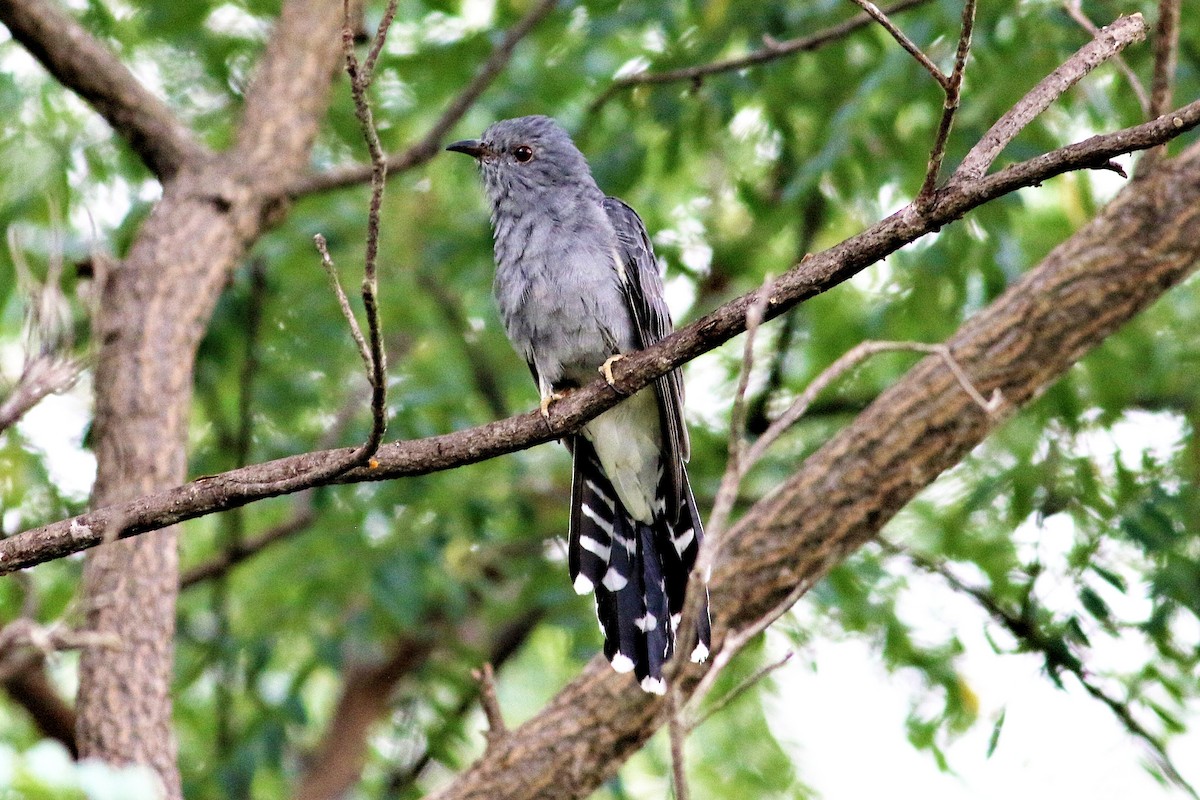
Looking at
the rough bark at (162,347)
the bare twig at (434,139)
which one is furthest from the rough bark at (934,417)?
the bare twig at (434,139)

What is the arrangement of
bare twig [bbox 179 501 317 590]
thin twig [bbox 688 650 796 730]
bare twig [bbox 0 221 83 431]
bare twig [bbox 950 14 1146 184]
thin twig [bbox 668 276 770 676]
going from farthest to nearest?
bare twig [bbox 179 501 317 590] → bare twig [bbox 0 221 83 431] → bare twig [bbox 950 14 1146 184] → thin twig [bbox 688 650 796 730] → thin twig [bbox 668 276 770 676]

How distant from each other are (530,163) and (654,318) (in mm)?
905

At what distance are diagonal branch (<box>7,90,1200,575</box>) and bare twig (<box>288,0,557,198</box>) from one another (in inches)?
89.4

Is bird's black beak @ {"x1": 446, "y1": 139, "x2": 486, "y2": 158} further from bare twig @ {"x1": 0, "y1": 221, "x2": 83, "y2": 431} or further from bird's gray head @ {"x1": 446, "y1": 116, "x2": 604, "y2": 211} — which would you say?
bare twig @ {"x1": 0, "y1": 221, "x2": 83, "y2": 431}

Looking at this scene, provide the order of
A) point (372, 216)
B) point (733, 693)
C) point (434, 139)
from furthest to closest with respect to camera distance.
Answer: point (434, 139), point (372, 216), point (733, 693)

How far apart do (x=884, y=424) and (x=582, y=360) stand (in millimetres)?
1139

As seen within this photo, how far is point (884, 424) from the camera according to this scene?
4.68m

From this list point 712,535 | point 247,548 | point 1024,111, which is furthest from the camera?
point 247,548

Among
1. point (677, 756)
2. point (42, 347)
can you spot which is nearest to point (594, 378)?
point (42, 347)

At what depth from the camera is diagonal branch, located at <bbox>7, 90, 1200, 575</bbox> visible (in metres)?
2.72

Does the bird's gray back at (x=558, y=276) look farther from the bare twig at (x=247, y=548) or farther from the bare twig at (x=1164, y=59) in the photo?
the bare twig at (x=1164, y=59)

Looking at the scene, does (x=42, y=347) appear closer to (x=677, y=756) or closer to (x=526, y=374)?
(x=677, y=756)

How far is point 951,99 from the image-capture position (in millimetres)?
2654

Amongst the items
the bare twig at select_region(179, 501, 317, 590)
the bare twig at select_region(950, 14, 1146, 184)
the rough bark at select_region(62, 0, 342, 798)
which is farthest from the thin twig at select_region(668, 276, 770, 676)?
the bare twig at select_region(179, 501, 317, 590)
